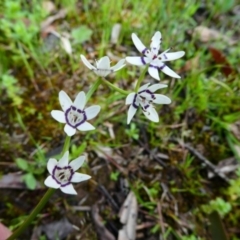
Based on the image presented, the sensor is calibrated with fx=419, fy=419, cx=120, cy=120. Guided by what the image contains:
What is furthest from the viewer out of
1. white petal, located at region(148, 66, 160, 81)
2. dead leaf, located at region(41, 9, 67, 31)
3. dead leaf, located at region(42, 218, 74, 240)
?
dead leaf, located at region(41, 9, 67, 31)

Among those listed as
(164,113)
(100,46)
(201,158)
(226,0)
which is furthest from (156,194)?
(226,0)

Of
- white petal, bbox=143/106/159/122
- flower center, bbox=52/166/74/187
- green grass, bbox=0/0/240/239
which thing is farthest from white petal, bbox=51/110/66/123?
green grass, bbox=0/0/240/239

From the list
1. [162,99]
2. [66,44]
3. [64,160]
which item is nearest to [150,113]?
[162,99]

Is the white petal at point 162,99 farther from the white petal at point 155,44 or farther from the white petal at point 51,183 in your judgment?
the white petal at point 51,183

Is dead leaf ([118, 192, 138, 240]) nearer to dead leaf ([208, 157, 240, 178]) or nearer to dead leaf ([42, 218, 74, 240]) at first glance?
dead leaf ([42, 218, 74, 240])

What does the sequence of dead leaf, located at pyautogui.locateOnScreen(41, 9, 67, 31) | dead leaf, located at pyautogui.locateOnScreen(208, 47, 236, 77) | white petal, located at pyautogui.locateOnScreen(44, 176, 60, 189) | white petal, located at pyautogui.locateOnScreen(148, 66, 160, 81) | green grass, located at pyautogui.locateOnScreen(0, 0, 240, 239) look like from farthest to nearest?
dead leaf, located at pyautogui.locateOnScreen(41, 9, 67, 31) → dead leaf, located at pyautogui.locateOnScreen(208, 47, 236, 77) → green grass, located at pyautogui.locateOnScreen(0, 0, 240, 239) → white petal, located at pyautogui.locateOnScreen(148, 66, 160, 81) → white petal, located at pyautogui.locateOnScreen(44, 176, 60, 189)

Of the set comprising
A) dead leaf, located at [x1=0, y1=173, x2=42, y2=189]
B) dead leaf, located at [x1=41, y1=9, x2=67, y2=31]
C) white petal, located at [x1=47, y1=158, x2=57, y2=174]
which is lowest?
dead leaf, located at [x1=0, y1=173, x2=42, y2=189]

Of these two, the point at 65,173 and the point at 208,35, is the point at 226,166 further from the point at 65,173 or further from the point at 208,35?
the point at 65,173

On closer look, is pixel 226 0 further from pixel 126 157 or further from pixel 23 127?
pixel 23 127
